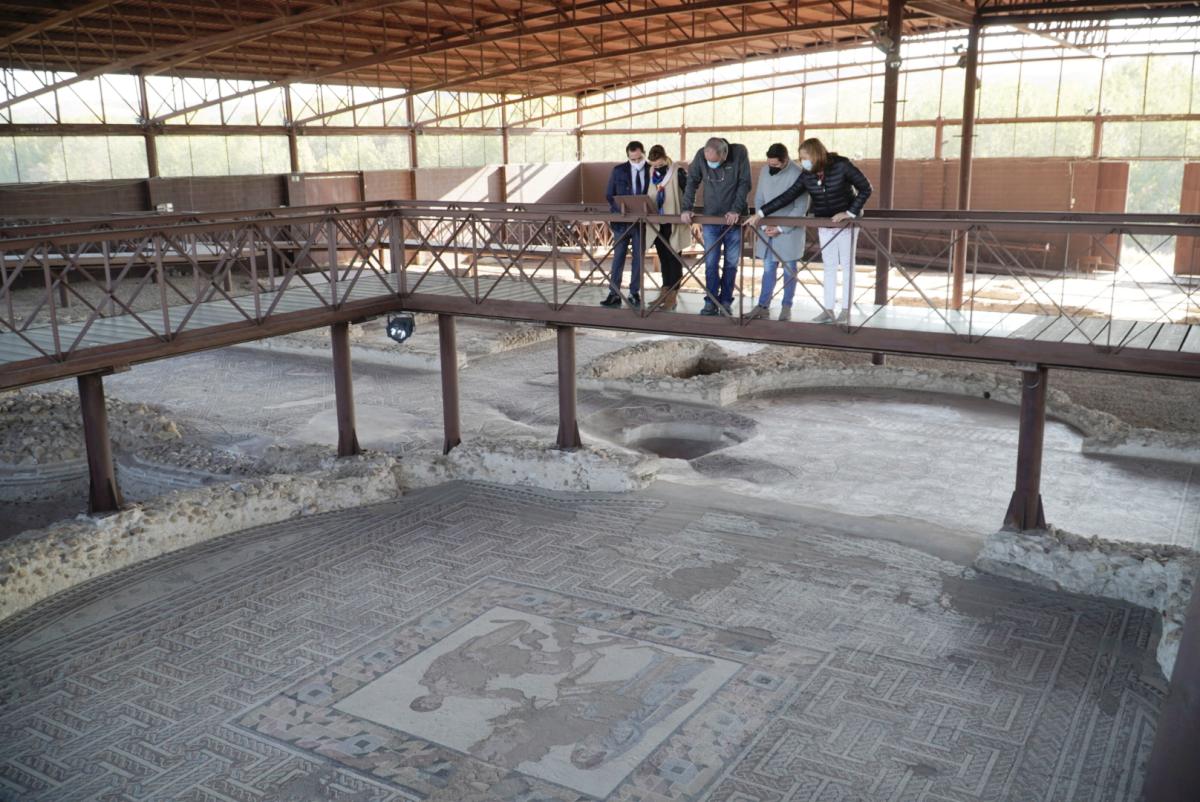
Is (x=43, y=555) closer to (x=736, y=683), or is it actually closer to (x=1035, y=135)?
(x=736, y=683)

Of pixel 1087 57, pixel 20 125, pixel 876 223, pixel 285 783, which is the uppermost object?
pixel 1087 57

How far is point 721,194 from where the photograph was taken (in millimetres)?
9266

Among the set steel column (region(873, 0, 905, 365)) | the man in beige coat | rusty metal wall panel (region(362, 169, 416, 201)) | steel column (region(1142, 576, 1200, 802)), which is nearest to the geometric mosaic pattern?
steel column (region(1142, 576, 1200, 802))

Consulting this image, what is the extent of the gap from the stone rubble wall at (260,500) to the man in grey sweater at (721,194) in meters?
2.33

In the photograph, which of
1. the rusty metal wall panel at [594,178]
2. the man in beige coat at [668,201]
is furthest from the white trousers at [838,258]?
the rusty metal wall panel at [594,178]

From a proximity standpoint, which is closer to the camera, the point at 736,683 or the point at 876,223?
the point at 736,683

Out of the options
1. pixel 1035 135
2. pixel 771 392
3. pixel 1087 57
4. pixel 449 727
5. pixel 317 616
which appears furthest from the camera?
pixel 1035 135

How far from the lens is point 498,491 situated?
35.6 ft

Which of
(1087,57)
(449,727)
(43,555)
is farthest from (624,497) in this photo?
(1087,57)

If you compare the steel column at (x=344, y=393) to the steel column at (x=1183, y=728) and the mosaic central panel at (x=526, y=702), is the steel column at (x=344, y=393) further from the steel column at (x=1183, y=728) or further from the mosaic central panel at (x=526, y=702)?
the steel column at (x=1183, y=728)

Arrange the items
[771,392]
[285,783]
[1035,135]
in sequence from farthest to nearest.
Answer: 1. [1035,135]
2. [771,392]
3. [285,783]

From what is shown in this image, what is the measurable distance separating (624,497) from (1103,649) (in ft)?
15.2

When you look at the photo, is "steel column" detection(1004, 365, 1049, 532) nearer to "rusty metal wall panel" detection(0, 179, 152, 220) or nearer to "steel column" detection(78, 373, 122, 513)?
"steel column" detection(78, 373, 122, 513)

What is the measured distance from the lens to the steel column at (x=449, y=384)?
11797 millimetres
